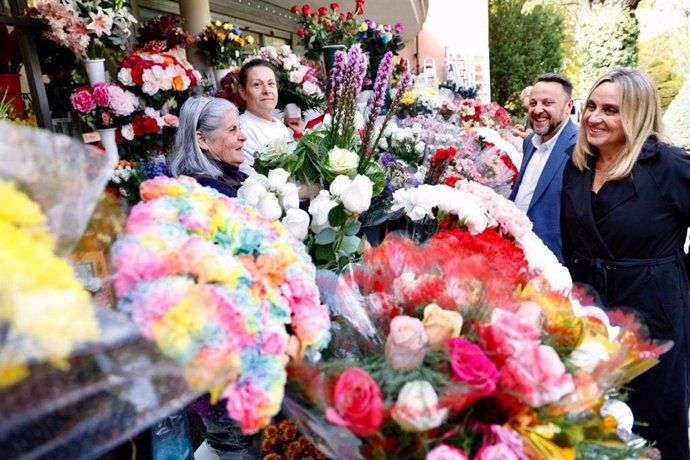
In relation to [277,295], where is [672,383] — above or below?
below

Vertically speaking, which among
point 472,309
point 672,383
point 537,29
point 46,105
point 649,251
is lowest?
point 672,383

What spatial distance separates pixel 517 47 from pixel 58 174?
18.4 meters

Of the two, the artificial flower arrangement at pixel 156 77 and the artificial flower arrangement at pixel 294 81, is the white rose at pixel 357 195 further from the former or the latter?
the artificial flower arrangement at pixel 294 81

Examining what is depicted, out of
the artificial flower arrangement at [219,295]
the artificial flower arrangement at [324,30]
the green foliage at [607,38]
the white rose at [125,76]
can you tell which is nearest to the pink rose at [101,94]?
the white rose at [125,76]

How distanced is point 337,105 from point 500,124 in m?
4.64

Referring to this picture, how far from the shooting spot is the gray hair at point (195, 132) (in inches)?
80.3

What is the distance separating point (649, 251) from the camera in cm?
223

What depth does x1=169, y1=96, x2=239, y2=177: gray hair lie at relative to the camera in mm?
2039

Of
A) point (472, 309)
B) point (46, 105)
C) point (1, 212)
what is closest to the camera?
point (1, 212)

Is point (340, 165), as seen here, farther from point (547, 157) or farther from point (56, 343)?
point (547, 157)

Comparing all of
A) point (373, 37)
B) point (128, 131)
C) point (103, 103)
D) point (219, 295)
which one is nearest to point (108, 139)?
point (128, 131)

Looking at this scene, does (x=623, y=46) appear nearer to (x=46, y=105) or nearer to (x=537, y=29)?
(x=537, y=29)

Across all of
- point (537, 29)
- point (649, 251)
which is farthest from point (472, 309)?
point (537, 29)

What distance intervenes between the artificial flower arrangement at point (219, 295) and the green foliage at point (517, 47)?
17058 millimetres
